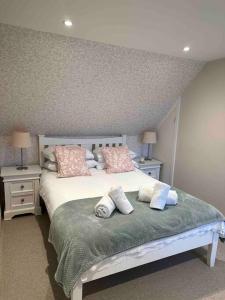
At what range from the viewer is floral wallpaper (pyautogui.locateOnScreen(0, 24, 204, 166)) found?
2418 millimetres

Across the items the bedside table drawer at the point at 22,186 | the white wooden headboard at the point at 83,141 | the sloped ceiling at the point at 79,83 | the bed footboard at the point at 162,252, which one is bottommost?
the bed footboard at the point at 162,252

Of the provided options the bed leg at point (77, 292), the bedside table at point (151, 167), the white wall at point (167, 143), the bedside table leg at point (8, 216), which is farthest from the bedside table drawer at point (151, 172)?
the bed leg at point (77, 292)

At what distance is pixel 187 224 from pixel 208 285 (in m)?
0.60

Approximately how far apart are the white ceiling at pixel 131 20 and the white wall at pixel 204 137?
2.40 ft

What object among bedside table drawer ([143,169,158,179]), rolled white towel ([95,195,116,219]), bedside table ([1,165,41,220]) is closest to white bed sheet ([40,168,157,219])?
bedside table ([1,165,41,220])

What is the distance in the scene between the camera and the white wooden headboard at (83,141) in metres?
3.43

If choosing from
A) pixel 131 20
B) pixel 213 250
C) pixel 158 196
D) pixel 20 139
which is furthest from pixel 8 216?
pixel 131 20

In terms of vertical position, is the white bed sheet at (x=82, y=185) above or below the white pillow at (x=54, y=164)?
below

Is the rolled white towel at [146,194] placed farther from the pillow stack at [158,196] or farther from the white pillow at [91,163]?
the white pillow at [91,163]

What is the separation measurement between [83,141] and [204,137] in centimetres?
188

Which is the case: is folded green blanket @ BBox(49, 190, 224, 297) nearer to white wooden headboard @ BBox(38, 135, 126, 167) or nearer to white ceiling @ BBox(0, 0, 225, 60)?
white wooden headboard @ BBox(38, 135, 126, 167)

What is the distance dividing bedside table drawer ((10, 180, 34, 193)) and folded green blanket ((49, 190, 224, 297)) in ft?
3.81

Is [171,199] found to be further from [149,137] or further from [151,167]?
[149,137]

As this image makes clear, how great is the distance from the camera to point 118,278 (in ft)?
6.98
